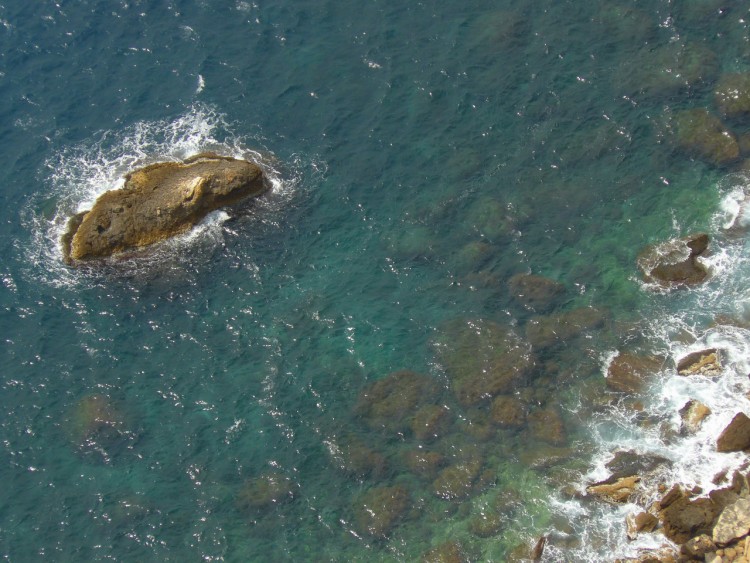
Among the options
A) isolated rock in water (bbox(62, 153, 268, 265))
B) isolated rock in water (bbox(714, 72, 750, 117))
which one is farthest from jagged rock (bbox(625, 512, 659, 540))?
isolated rock in water (bbox(62, 153, 268, 265))

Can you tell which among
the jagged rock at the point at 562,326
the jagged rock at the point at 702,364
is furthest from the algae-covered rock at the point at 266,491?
the jagged rock at the point at 702,364

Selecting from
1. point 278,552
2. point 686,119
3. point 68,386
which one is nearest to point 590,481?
point 278,552

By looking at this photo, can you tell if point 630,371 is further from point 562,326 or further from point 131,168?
point 131,168

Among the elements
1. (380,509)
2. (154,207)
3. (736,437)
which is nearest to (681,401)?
(736,437)

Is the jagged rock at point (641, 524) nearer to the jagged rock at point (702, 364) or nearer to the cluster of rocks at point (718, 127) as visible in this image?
the jagged rock at point (702, 364)

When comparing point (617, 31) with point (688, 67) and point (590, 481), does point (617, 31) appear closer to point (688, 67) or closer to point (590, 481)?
point (688, 67)
